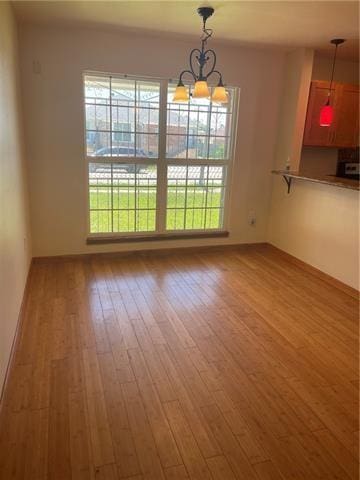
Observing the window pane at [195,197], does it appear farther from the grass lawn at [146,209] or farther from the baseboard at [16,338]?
the baseboard at [16,338]

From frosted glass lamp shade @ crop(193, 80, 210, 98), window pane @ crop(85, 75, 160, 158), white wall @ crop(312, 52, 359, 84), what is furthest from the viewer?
white wall @ crop(312, 52, 359, 84)

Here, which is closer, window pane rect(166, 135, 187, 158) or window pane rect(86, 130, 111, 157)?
window pane rect(86, 130, 111, 157)

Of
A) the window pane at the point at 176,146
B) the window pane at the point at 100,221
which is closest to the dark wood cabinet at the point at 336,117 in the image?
the window pane at the point at 176,146

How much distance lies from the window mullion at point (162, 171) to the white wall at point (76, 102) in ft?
0.67

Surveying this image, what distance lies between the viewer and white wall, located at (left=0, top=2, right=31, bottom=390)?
2121 mm

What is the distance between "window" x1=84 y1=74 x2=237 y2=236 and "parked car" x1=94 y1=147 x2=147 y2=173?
0.04 feet

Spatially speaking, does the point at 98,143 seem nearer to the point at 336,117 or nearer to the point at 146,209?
the point at 146,209

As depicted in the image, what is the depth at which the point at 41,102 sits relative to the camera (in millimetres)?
3674

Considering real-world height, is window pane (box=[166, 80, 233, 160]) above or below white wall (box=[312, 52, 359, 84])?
below

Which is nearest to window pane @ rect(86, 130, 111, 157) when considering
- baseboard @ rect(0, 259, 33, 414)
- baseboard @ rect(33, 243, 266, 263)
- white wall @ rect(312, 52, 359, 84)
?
baseboard @ rect(33, 243, 266, 263)

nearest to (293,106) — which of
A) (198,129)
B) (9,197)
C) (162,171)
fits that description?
(198,129)

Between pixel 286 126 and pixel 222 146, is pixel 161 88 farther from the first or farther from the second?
pixel 286 126

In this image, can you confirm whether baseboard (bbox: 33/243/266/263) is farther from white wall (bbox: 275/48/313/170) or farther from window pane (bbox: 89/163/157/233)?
white wall (bbox: 275/48/313/170)

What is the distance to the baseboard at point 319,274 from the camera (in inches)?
139
